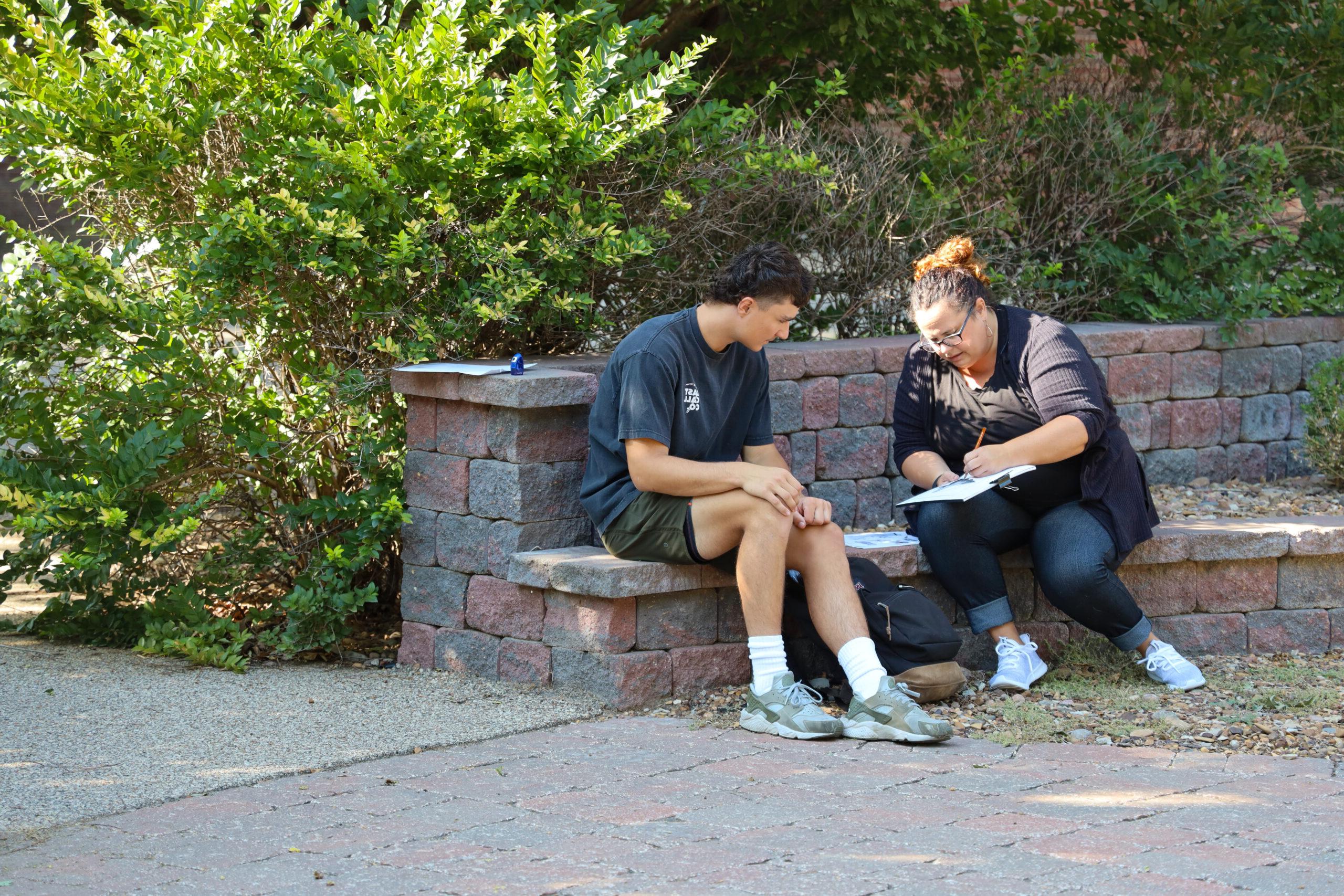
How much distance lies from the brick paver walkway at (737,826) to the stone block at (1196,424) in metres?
3.25

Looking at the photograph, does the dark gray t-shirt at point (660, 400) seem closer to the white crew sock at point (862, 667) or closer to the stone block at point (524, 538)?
Answer: the stone block at point (524, 538)

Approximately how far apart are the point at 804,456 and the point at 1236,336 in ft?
8.48

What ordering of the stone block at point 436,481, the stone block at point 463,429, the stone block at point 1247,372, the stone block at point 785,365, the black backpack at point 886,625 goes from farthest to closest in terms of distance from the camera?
the stone block at point 1247,372
the stone block at point 785,365
the stone block at point 436,481
the stone block at point 463,429
the black backpack at point 886,625

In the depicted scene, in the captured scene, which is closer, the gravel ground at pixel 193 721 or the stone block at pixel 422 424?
the gravel ground at pixel 193 721

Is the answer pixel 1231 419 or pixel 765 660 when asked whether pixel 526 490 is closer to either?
pixel 765 660

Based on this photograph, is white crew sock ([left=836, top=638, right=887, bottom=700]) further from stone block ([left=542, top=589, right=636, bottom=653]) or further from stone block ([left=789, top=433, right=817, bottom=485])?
stone block ([left=789, top=433, right=817, bottom=485])

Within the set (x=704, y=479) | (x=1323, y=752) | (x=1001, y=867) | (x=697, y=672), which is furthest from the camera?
(x=697, y=672)

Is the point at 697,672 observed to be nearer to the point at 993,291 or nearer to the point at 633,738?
the point at 633,738

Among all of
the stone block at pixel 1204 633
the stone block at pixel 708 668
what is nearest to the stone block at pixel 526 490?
the stone block at pixel 708 668

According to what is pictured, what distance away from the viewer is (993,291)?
23.4ft

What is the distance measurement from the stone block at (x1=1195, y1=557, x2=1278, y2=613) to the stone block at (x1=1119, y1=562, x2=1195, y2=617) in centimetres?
3

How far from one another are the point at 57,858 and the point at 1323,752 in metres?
3.28

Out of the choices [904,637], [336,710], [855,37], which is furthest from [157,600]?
[855,37]

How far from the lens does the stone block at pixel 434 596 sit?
511cm
